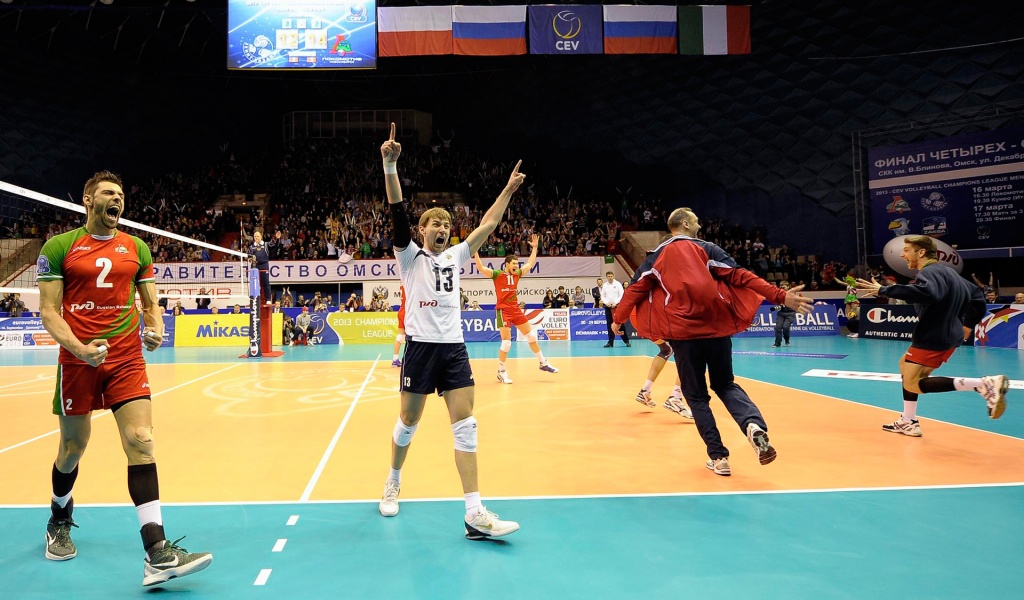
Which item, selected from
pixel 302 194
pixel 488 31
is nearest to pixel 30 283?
pixel 302 194

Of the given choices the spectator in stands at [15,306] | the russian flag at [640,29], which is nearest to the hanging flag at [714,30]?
the russian flag at [640,29]

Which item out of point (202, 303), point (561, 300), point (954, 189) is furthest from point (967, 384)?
point (202, 303)

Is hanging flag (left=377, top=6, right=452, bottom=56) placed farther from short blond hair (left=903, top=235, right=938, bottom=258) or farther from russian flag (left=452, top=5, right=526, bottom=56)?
short blond hair (left=903, top=235, right=938, bottom=258)

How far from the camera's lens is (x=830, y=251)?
2398 cm

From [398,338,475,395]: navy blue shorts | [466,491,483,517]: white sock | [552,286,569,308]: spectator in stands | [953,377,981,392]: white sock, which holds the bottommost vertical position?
[466,491,483,517]: white sock

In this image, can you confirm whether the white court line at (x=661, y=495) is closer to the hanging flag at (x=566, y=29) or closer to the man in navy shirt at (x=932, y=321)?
the man in navy shirt at (x=932, y=321)

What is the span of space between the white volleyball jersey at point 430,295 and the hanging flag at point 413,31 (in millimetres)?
17276

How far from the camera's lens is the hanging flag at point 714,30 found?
19.4 meters

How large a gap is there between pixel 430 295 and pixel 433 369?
1.45 ft

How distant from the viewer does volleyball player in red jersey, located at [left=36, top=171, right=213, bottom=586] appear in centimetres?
298

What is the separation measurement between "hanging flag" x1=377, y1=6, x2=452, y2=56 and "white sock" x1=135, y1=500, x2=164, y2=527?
1842 centimetres

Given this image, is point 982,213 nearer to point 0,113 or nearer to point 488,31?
point 488,31

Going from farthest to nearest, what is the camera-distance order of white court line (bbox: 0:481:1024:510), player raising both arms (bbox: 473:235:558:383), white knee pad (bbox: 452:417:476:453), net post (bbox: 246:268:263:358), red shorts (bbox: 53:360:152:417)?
net post (bbox: 246:268:263:358), player raising both arms (bbox: 473:235:558:383), white court line (bbox: 0:481:1024:510), white knee pad (bbox: 452:417:476:453), red shorts (bbox: 53:360:152:417)

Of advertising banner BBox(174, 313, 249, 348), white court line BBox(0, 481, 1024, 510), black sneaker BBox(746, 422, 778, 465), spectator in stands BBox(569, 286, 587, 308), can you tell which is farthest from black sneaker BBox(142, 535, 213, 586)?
spectator in stands BBox(569, 286, 587, 308)
